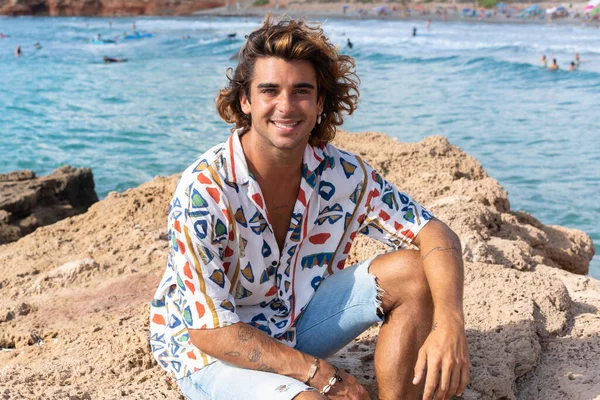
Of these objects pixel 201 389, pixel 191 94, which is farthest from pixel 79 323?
pixel 191 94

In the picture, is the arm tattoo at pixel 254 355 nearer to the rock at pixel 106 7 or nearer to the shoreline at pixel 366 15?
the shoreline at pixel 366 15

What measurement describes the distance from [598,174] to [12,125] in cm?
1147

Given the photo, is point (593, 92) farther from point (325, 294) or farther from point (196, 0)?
point (196, 0)

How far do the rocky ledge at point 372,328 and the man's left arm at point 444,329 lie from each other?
480 millimetres

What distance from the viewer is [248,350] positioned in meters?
2.14

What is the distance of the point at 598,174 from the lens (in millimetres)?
9555

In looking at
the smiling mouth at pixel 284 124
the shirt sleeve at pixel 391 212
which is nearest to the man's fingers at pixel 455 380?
the shirt sleeve at pixel 391 212

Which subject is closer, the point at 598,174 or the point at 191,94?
the point at 598,174

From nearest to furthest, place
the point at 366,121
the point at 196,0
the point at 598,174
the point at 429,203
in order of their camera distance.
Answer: the point at 429,203
the point at 598,174
the point at 366,121
the point at 196,0

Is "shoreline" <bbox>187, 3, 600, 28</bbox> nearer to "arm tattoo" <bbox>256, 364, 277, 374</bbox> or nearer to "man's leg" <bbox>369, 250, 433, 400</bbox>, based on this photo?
"man's leg" <bbox>369, 250, 433, 400</bbox>

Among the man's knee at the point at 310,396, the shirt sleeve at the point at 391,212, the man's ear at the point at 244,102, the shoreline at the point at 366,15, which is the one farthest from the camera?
the shoreline at the point at 366,15

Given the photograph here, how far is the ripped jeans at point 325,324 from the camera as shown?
2.17 m

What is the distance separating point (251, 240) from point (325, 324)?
46 cm

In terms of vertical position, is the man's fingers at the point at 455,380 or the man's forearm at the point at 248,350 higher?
the man's forearm at the point at 248,350
